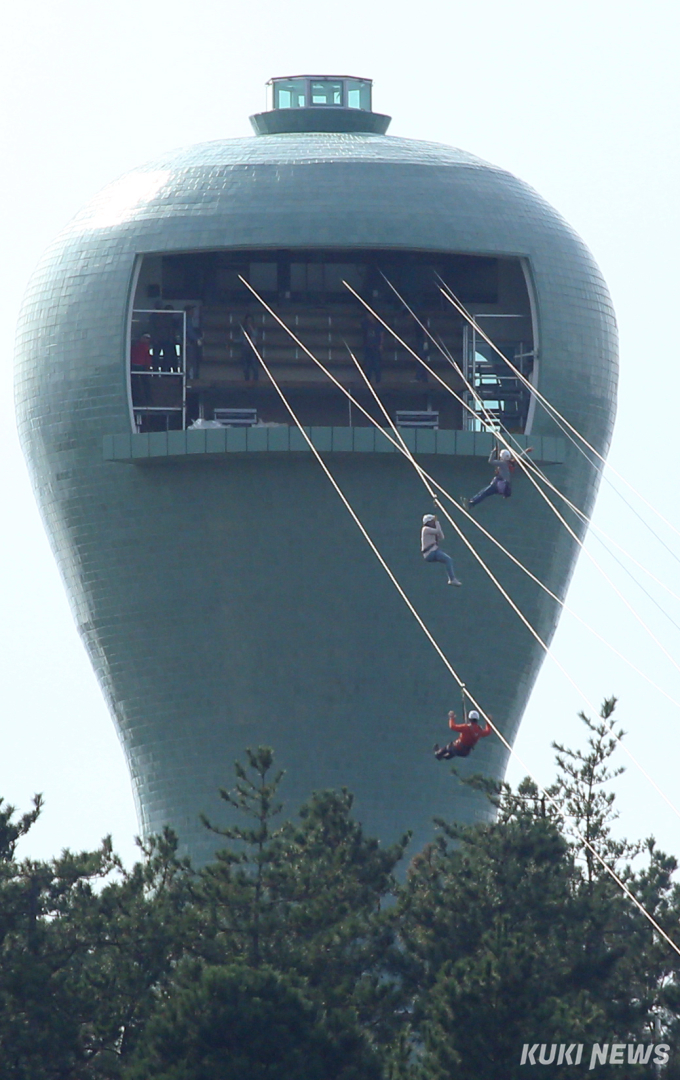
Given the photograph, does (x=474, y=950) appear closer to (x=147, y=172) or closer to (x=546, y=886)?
(x=546, y=886)

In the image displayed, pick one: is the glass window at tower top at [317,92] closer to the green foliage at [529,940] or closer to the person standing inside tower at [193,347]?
the person standing inside tower at [193,347]

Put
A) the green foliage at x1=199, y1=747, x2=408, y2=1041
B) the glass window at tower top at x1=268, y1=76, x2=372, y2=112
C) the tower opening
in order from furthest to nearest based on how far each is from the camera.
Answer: the glass window at tower top at x1=268, y1=76, x2=372, y2=112 < the tower opening < the green foliage at x1=199, y1=747, x2=408, y2=1041

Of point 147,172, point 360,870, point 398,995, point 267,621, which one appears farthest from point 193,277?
point 398,995

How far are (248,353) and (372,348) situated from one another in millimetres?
2766

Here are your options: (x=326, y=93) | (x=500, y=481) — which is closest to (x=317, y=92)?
(x=326, y=93)

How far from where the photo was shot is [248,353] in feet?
241

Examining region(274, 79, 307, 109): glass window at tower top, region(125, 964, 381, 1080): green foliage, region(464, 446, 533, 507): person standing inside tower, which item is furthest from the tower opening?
region(125, 964, 381, 1080): green foliage

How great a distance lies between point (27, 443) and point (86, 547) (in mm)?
3154

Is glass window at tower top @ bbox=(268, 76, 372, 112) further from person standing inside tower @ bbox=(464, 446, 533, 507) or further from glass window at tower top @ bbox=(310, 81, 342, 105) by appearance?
person standing inside tower @ bbox=(464, 446, 533, 507)

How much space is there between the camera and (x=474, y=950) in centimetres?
5938

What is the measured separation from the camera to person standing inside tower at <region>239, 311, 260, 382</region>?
73.2 meters

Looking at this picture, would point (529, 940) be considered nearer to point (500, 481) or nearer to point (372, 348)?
point (500, 481)

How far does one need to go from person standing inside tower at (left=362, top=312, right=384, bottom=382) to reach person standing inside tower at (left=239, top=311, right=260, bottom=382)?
2.44 metres

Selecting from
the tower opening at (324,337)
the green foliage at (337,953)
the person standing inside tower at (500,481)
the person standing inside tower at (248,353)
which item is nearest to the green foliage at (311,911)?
the green foliage at (337,953)
